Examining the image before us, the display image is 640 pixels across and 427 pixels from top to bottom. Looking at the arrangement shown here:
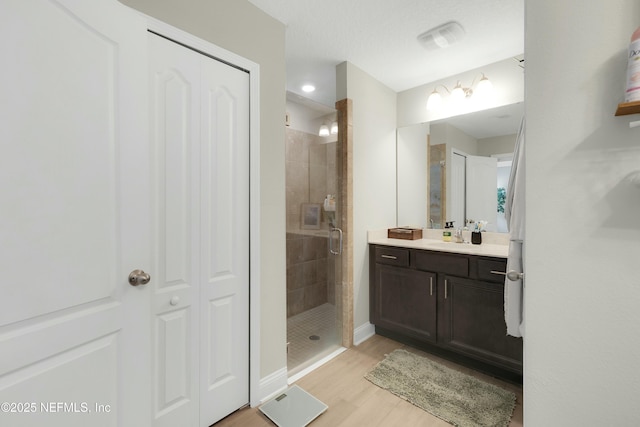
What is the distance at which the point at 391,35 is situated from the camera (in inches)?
83.1

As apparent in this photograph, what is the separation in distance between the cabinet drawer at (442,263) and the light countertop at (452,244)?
2.1 inches

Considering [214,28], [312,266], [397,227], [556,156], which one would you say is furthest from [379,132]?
[556,156]

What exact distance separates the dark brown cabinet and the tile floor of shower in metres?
0.45

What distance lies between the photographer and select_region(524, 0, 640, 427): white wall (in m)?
0.90

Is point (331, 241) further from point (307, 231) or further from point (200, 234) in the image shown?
point (200, 234)

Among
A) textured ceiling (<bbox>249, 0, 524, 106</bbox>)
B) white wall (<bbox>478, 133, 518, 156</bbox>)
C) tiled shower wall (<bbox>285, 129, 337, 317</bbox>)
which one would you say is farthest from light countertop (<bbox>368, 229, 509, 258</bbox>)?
textured ceiling (<bbox>249, 0, 524, 106</bbox>)

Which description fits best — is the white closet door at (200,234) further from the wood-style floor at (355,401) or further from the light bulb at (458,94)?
the light bulb at (458,94)

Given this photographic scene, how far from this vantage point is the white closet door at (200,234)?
140 cm

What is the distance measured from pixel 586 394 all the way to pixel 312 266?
183 centimetres

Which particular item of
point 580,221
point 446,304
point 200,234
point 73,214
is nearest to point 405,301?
point 446,304

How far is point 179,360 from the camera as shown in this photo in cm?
146

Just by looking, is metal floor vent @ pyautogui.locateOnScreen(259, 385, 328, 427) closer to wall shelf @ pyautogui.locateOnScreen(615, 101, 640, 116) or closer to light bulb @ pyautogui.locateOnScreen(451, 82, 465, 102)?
wall shelf @ pyautogui.locateOnScreen(615, 101, 640, 116)

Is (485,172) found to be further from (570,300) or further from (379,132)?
(570,300)

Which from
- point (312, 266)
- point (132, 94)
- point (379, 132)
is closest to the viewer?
point (132, 94)
